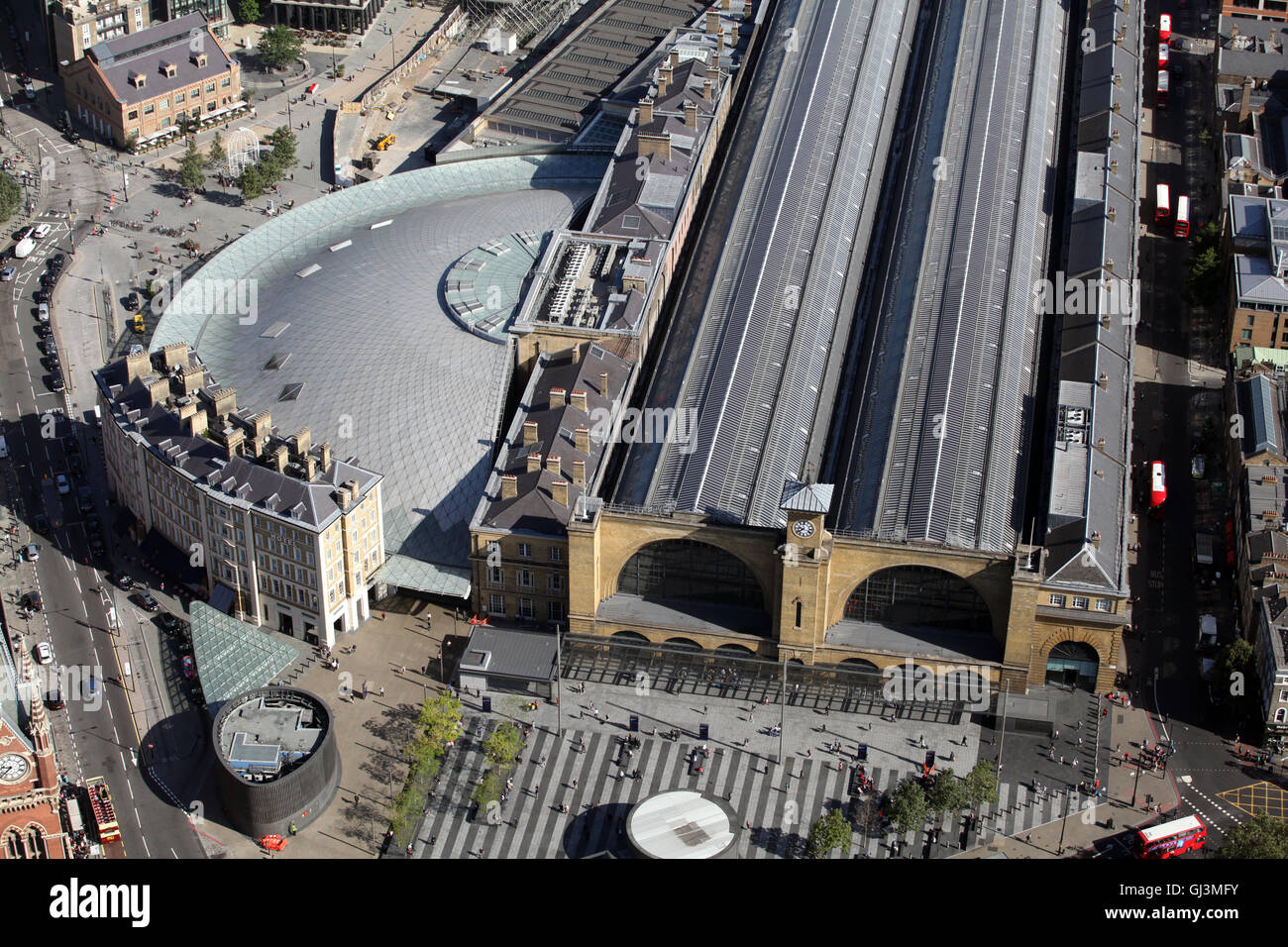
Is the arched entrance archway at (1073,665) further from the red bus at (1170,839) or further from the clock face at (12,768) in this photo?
the clock face at (12,768)

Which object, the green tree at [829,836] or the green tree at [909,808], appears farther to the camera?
the green tree at [909,808]

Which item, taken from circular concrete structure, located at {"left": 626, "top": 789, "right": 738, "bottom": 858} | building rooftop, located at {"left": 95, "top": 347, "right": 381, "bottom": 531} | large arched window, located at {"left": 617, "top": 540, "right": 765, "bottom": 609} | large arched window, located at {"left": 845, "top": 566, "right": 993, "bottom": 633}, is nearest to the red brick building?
building rooftop, located at {"left": 95, "top": 347, "right": 381, "bottom": 531}

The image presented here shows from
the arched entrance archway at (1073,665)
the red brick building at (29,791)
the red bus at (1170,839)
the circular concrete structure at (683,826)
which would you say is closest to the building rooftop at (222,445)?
the red brick building at (29,791)

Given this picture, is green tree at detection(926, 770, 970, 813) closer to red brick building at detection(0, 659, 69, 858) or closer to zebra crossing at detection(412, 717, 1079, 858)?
zebra crossing at detection(412, 717, 1079, 858)

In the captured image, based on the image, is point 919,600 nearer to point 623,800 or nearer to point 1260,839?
point 623,800

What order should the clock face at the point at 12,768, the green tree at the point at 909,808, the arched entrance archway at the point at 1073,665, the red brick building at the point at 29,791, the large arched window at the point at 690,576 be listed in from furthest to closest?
the large arched window at the point at 690,576 → the arched entrance archway at the point at 1073,665 → the green tree at the point at 909,808 → the red brick building at the point at 29,791 → the clock face at the point at 12,768
